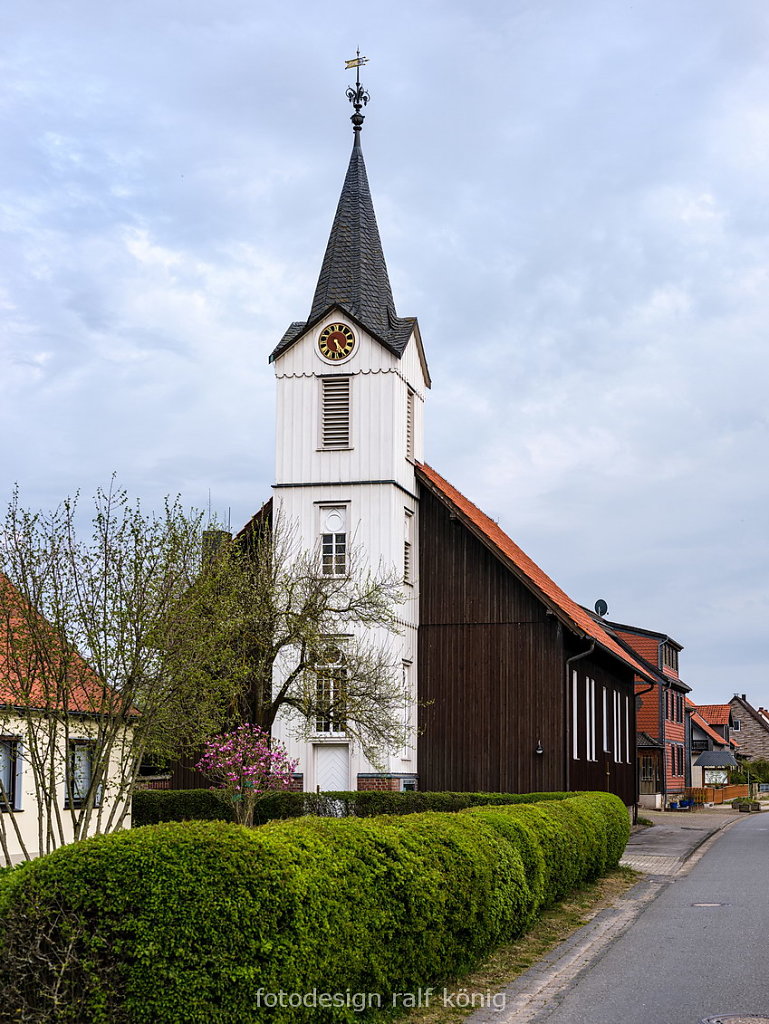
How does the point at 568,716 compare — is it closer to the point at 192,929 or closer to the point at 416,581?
the point at 416,581

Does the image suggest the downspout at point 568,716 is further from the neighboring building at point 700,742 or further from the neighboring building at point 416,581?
the neighboring building at point 700,742

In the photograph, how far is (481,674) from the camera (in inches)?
1153

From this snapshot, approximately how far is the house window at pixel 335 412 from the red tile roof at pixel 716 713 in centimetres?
5913

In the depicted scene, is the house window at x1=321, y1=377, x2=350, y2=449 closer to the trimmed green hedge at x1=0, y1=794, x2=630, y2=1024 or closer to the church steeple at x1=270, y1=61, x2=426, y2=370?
the church steeple at x1=270, y1=61, x2=426, y2=370

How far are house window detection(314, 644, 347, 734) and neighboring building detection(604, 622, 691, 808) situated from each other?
2650cm

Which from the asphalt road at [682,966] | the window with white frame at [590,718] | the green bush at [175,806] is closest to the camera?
the asphalt road at [682,966]

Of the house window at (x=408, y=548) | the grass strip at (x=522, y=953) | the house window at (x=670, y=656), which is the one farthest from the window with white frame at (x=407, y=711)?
the house window at (x=670, y=656)

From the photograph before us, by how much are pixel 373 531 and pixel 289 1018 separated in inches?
853

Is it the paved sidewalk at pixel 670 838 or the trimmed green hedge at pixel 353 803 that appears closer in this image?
the paved sidewalk at pixel 670 838

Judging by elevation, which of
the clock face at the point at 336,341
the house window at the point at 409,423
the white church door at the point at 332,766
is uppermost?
the clock face at the point at 336,341

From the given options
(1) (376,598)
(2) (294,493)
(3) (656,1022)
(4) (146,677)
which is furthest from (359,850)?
(2) (294,493)

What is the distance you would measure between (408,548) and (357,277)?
7.14 m

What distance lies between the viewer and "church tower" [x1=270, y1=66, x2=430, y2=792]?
93.5ft

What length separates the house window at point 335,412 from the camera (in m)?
29.5
